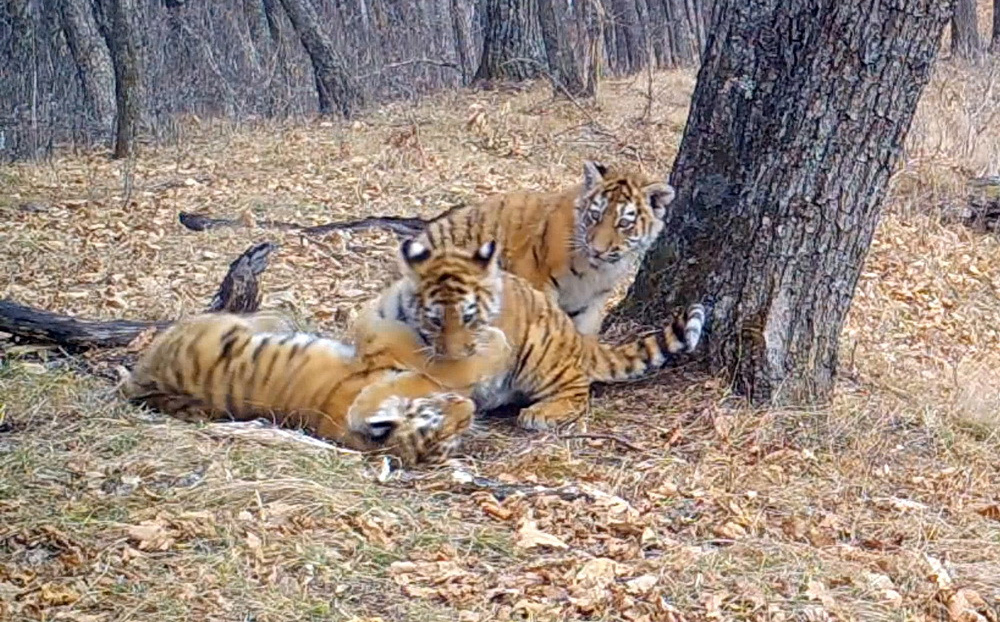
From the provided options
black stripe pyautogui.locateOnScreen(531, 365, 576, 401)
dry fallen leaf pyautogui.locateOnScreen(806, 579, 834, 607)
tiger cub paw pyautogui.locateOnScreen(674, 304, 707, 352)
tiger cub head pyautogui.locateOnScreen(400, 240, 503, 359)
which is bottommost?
dry fallen leaf pyautogui.locateOnScreen(806, 579, 834, 607)

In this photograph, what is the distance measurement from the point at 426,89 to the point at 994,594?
10.9 m

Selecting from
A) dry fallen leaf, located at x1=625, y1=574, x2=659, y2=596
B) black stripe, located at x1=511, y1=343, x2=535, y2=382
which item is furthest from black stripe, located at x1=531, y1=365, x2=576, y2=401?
dry fallen leaf, located at x1=625, y1=574, x2=659, y2=596

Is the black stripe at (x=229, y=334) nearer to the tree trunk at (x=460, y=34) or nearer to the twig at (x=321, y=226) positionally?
the twig at (x=321, y=226)

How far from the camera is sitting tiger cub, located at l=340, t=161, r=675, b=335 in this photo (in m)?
6.18

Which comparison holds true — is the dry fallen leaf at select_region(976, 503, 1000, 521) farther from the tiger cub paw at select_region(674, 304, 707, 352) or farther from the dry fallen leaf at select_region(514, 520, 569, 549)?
the dry fallen leaf at select_region(514, 520, 569, 549)

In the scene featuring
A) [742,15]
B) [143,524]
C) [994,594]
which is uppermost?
[742,15]

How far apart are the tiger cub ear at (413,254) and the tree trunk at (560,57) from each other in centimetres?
664

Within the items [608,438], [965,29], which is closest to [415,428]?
[608,438]

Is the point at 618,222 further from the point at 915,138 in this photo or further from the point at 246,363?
Answer: the point at 915,138

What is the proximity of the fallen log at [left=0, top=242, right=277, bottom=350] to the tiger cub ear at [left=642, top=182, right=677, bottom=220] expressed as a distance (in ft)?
5.97

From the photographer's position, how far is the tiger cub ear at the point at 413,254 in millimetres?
5387

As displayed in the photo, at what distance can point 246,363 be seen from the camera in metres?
5.26

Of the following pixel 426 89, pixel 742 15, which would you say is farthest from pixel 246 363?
pixel 426 89

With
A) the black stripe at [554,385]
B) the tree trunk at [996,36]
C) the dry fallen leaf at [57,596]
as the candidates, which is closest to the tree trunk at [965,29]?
the tree trunk at [996,36]
